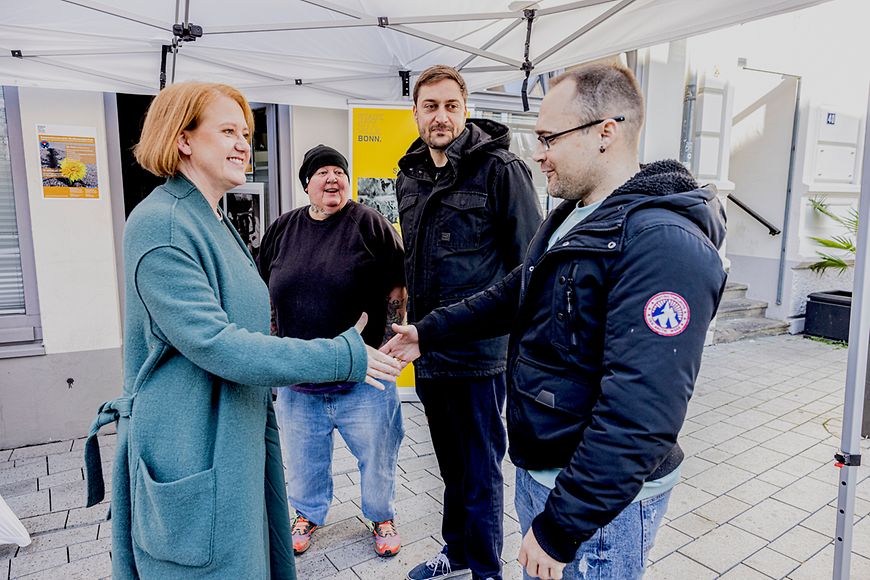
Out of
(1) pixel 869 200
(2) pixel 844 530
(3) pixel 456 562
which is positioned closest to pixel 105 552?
(3) pixel 456 562

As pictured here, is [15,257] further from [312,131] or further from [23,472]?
[312,131]

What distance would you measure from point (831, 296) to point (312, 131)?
7.02m

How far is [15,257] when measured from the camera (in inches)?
165

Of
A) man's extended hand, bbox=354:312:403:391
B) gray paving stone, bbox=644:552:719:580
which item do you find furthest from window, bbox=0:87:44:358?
gray paving stone, bbox=644:552:719:580

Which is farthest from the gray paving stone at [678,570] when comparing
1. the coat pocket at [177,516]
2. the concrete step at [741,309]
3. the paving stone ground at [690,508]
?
the concrete step at [741,309]

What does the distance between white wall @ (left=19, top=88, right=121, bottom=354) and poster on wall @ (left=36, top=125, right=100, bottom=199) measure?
0.12 ft

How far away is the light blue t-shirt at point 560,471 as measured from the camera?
144cm

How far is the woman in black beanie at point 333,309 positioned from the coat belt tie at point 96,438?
3.55 feet

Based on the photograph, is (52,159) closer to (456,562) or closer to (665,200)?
(456,562)

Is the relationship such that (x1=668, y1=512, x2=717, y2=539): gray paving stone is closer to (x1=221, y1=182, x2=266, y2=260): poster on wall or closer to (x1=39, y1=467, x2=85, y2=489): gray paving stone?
(x1=39, y1=467, x2=85, y2=489): gray paving stone

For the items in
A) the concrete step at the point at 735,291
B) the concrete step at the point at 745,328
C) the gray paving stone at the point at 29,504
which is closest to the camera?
the gray paving stone at the point at 29,504

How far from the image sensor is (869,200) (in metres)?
1.98

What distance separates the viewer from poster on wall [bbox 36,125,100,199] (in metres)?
4.06

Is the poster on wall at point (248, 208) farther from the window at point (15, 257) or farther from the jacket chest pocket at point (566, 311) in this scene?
the jacket chest pocket at point (566, 311)
